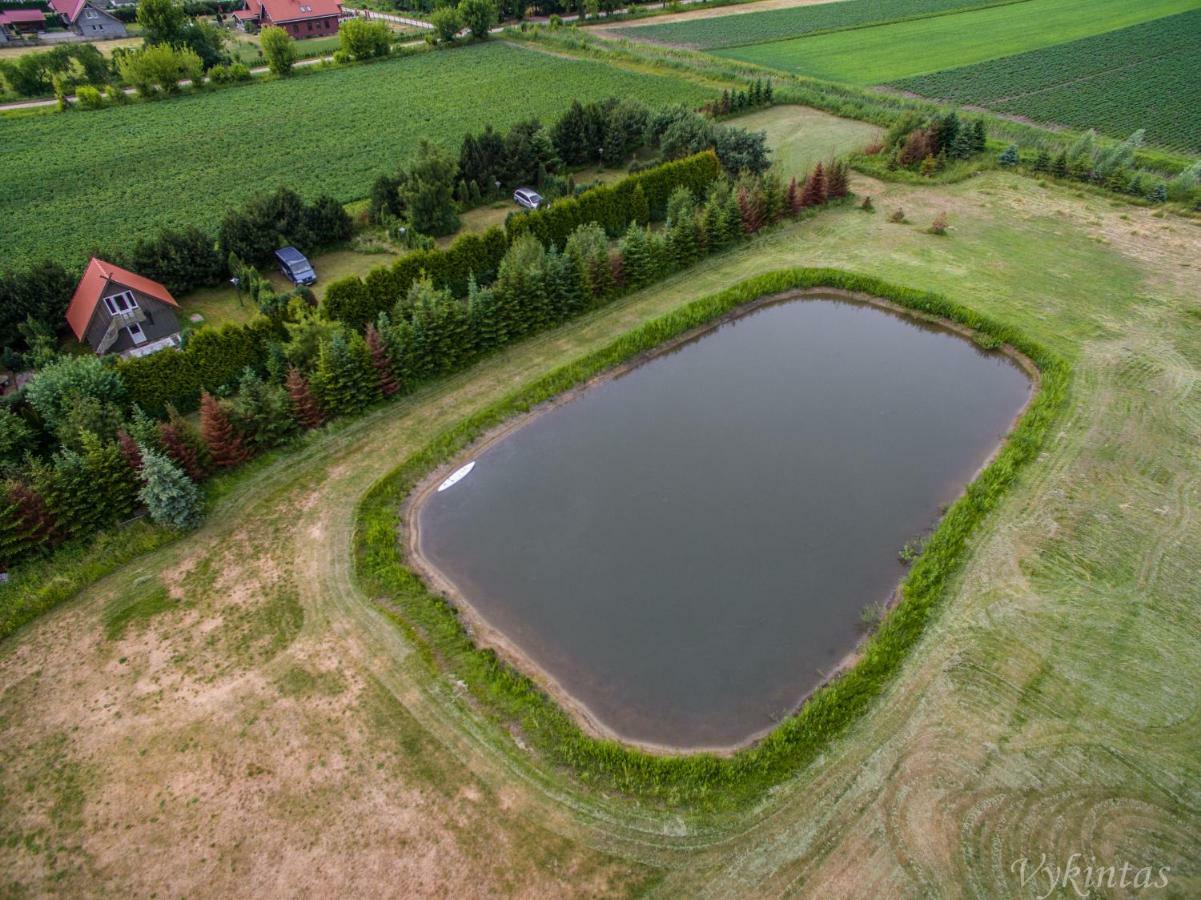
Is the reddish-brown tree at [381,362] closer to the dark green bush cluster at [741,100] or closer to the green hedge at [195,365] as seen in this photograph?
the green hedge at [195,365]

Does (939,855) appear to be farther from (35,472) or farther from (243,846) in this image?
(35,472)

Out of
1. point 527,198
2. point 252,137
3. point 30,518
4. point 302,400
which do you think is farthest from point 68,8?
point 30,518

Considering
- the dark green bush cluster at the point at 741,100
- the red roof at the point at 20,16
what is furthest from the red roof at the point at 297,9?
the dark green bush cluster at the point at 741,100

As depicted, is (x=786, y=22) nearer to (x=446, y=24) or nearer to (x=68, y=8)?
(x=446, y=24)

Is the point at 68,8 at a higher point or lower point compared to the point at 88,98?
higher

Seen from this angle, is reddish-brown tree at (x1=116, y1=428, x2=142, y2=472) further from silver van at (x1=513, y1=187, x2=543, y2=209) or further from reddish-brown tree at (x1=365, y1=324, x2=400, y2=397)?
silver van at (x1=513, y1=187, x2=543, y2=209)

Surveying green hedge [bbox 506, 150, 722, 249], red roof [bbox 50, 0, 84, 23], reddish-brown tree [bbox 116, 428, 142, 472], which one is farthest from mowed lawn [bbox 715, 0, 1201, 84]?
red roof [bbox 50, 0, 84, 23]
